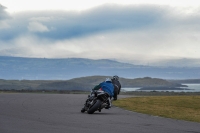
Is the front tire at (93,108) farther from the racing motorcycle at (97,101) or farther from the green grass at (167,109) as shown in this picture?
the green grass at (167,109)

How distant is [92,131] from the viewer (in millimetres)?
15703

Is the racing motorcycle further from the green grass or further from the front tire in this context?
the green grass

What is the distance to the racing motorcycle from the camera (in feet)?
82.0

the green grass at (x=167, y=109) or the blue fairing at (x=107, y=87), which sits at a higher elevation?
the blue fairing at (x=107, y=87)

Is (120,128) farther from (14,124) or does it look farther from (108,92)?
(108,92)

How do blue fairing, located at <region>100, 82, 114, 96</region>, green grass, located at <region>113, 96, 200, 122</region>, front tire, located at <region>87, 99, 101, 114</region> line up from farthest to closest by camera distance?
1. blue fairing, located at <region>100, 82, 114, 96</region>
2. green grass, located at <region>113, 96, 200, 122</region>
3. front tire, located at <region>87, 99, 101, 114</region>

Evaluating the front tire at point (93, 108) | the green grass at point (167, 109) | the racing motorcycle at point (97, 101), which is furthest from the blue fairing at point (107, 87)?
the green grass at point (167, 109)

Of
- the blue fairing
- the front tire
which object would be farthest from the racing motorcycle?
the blue fairing

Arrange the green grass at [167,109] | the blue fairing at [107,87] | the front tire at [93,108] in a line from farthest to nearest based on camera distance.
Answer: the blue fairing at [107,87]
the green grass at [167,109]
the front tire at [93,108]

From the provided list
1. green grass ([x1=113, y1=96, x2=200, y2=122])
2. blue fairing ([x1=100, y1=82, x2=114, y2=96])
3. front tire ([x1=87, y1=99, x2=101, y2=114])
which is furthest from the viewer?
blue fairing ([x1=100, y1=82, x2=114, y2=96])

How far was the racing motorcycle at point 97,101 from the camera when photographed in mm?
24984

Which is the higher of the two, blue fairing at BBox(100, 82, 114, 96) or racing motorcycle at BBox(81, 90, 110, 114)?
blue fairing at BBox(100, 82, 114, 96)

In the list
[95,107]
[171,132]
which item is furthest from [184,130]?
[95,107]

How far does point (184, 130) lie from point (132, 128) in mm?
1969
